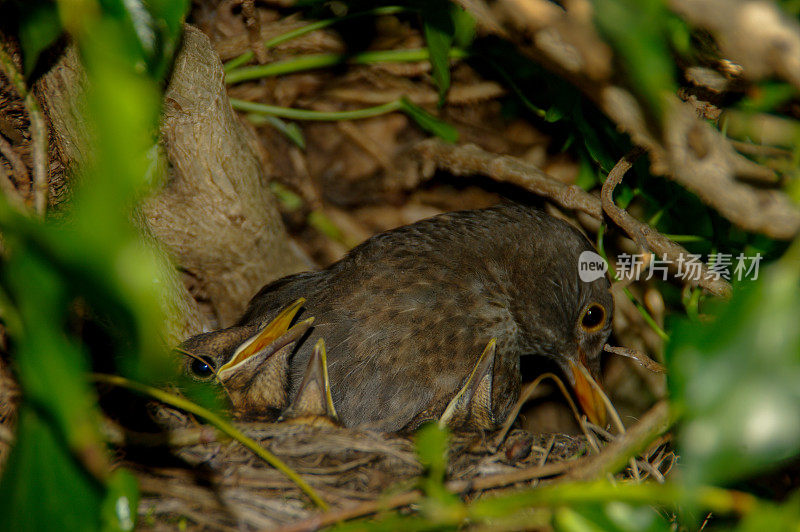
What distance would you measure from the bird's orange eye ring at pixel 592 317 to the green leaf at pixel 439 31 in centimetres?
125

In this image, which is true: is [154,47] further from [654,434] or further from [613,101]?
[654,434]

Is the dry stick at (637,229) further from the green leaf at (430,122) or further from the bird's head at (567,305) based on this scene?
the green leaf at (430,122)

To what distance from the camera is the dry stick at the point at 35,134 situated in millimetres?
1578

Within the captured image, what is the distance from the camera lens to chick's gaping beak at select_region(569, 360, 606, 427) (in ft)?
8.74

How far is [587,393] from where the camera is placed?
2734mm

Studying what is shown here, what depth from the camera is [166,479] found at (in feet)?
6.02

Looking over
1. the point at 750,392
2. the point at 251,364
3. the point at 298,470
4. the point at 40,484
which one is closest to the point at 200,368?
the point at 251,364

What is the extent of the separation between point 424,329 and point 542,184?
36.4 inches

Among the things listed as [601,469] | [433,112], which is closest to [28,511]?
[601,469]

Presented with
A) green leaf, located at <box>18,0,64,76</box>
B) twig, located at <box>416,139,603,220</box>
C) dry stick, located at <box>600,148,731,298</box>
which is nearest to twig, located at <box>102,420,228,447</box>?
green leaf, located at <box>18,0,64,76</box>

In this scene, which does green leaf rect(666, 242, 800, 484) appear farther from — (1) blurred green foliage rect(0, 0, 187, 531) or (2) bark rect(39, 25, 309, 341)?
(2) bark rect(39, 25, 309, 341)

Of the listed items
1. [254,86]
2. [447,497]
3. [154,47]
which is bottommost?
[447,497]

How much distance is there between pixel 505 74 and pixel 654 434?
1833 millimetres

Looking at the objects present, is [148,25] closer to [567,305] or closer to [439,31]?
[439,31]
